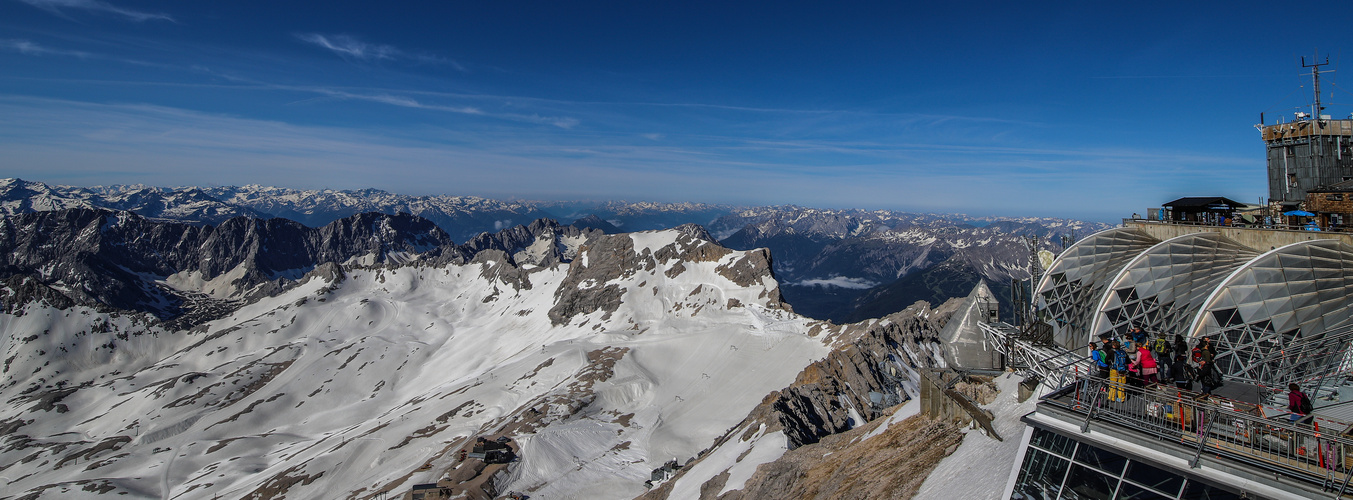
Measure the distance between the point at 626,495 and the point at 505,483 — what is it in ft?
43.7

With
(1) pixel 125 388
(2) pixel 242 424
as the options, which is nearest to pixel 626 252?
(2) pixel 242 424

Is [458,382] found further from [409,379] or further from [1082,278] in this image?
[1082,278]

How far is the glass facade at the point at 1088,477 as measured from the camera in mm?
11875

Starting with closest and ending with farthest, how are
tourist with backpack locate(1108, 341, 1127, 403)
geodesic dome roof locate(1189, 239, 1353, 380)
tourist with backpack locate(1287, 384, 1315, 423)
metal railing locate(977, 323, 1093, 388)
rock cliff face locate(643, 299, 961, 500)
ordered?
tourist with backpack locate(1287, 384, 1315, 423), tourist with backpack locate(1108, 341, 1127, 403), metal railing locate(977, 323, 1093, 388), rock cliff face locate(643, 299, 961, 500), geodesic dome roof locate(1189, 239, 1353, 380)

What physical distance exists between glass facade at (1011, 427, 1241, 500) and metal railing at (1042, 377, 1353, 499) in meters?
0.57

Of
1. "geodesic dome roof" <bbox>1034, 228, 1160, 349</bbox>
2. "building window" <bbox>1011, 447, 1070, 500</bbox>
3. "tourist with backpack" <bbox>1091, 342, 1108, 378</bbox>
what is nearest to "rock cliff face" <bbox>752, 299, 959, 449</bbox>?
"geodesic dome roof" <bbox>1034, 228, 1160, 349</bbox>

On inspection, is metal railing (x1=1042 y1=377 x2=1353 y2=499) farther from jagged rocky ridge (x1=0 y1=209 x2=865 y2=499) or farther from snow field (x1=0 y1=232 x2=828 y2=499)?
jagged rocky ridge (x1=0 y1=209 x2=865 y2=499)

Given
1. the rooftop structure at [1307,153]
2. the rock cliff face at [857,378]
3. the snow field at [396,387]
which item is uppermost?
the rooftop structure at [1307,153]

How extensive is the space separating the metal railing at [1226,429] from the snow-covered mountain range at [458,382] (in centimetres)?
2625

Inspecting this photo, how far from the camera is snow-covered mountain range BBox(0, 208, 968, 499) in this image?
66.9 meters

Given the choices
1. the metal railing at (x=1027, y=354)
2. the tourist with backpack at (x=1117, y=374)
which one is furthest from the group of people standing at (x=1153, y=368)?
the metal railing at (x=1027, y=354)

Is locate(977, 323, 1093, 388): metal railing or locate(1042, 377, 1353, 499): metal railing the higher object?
locate(1042, 377, 1353, 499): metal railing

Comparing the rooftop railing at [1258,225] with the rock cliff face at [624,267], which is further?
the rock cliff face at [624,267]

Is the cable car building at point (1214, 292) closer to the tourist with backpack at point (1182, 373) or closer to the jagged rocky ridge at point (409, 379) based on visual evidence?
the tourist with backpack at point (1182, 373)
